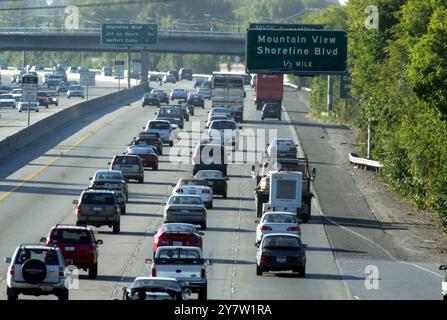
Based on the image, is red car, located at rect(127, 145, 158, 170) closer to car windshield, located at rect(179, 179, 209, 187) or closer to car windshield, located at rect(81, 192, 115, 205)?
car windshield, located at rect(179, 179, 209, 187)

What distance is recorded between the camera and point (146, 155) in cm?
7388

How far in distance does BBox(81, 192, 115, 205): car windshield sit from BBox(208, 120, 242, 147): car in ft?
131

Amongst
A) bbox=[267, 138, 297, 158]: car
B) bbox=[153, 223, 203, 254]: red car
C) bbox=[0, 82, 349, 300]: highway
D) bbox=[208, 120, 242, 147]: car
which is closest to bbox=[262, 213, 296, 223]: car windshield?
bbox=[0, 82, 349, 300]: highway

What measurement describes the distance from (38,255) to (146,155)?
4182cm

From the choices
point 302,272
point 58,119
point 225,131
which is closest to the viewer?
point 302,272

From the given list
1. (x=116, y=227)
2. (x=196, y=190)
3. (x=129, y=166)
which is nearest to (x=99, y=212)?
(x=116, y=227)

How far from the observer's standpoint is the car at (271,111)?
117 meters

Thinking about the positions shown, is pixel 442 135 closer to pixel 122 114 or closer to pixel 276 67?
pixel 276 67

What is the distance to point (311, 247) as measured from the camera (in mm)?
48344

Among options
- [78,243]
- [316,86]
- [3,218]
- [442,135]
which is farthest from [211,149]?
[316,86]

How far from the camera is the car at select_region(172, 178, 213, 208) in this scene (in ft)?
188

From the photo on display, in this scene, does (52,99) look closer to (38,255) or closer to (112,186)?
(112,186)
